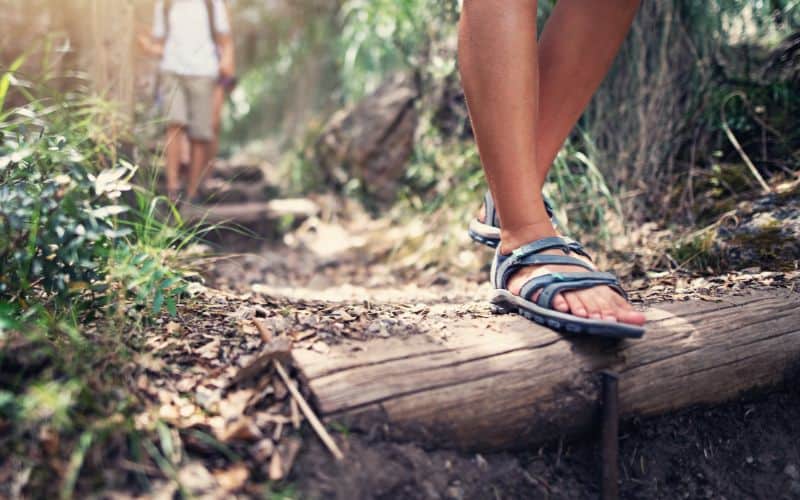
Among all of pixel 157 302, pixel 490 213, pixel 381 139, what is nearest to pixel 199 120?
pixel 381 139

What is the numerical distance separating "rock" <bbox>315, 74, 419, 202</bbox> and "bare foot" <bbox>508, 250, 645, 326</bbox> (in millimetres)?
3016

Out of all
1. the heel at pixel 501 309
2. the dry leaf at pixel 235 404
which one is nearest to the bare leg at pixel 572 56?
the heel at pixel 501 309

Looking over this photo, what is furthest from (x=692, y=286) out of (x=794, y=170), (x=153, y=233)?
(x=153, y=233)

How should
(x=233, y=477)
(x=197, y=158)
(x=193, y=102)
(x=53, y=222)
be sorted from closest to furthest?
(x=233, y=477) → (x=53, y=222) → (x=193, y=102) → (x=197, y=158)

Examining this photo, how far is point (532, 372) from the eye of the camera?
1284 mm

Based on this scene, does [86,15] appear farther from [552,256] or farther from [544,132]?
[552,256]

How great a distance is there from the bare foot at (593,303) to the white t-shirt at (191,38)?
3.45m

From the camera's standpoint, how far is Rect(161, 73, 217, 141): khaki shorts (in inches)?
166

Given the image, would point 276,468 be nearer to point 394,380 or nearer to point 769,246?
point 394,380

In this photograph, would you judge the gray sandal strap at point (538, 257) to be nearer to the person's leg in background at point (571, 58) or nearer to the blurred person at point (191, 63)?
the person's leg in background at point (571, 58)

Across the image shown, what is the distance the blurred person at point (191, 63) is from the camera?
13.5 feet

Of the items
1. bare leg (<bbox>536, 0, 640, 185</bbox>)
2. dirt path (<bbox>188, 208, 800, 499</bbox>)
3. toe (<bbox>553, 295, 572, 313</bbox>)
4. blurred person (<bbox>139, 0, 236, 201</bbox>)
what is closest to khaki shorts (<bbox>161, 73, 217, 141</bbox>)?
blurred person (<bbox>139, 0, 236, 201</bbox>)

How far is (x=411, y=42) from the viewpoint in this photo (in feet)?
13.2

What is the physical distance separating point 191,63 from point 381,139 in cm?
136
